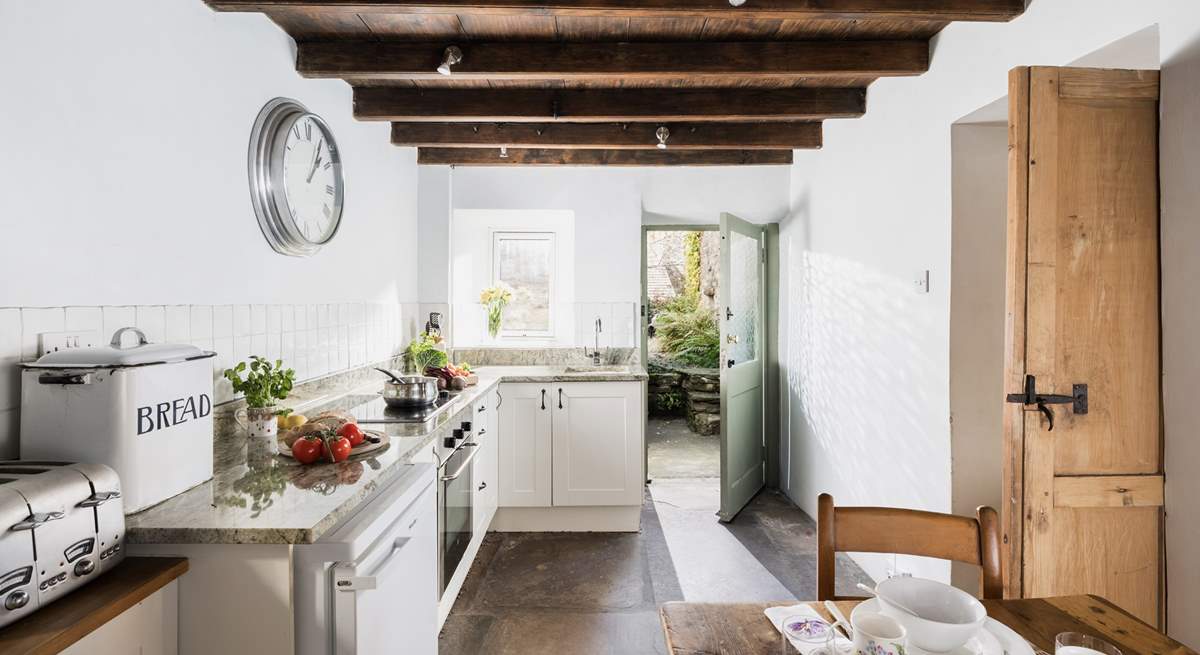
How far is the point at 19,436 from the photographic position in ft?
4.28

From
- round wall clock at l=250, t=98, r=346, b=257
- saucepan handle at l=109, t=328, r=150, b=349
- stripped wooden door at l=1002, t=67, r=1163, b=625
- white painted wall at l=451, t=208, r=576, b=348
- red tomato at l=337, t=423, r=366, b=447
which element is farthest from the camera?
white painted wall at l=451, t=208, r=576, b=348

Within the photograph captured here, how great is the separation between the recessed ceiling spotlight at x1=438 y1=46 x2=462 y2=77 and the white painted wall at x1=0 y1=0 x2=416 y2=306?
0.61m

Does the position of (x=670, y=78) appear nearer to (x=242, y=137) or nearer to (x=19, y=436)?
(x=242, y=137)

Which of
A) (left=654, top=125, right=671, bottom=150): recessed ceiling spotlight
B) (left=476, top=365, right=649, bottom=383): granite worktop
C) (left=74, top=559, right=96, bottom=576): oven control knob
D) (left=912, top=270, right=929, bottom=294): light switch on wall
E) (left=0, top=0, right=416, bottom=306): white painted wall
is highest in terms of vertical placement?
(left=654, top=125, right=671, bottom=150): recessed ceiling spotlight

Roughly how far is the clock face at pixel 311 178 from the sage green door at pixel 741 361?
2.17 meters

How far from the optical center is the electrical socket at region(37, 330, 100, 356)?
1381 mm

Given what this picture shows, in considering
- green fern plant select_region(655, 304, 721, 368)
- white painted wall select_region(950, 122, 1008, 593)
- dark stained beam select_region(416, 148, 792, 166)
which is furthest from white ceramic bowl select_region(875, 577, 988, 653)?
green fern plant select_region(655, 304, 721, 368)

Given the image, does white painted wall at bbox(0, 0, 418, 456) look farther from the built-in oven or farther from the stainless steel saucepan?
the built-in oven

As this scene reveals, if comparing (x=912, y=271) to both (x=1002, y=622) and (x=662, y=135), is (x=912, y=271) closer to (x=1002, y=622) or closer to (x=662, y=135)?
(x=662, y=135)

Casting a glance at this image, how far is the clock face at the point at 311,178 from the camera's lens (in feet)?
7.86

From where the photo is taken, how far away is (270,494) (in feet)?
4.83

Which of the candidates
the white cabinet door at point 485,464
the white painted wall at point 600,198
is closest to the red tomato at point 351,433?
the white cabinet door at point 485,464

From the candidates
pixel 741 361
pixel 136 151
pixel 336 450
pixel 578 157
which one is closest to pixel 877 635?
pixel 336 450

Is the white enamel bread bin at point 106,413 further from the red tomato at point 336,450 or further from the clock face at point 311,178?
the clock face at point 311,178
